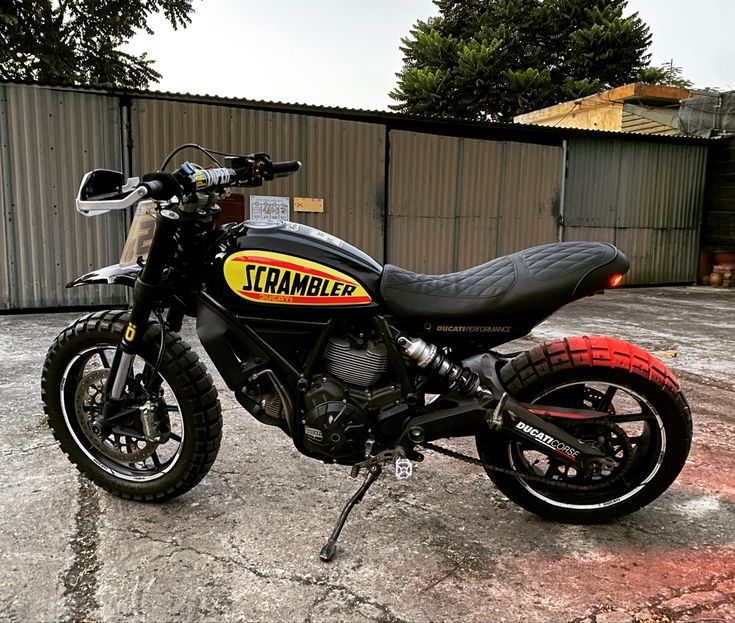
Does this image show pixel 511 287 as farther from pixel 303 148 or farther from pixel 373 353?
pixel 303 148

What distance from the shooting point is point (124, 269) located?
237 cm

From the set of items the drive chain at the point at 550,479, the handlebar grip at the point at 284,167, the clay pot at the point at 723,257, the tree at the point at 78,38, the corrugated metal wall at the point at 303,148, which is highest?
the tree at the point at 78,38

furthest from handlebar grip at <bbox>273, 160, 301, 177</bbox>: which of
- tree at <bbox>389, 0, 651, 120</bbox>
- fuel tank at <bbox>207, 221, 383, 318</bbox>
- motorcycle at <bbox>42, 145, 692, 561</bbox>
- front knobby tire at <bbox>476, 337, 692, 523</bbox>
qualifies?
tree at <bbox>389, 0, 651, 120</bbox>

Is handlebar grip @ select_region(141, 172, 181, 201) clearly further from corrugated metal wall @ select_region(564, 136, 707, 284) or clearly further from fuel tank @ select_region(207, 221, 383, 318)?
corrugated metal wall @ select_region(564, 136, 707, 284)

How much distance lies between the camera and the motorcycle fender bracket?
2.20 meters

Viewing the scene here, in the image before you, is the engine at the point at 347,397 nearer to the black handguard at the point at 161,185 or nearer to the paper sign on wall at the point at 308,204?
the black handguard at the point at 161,185

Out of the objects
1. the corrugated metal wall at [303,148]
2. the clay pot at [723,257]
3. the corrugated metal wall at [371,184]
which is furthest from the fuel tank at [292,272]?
the clay pot at [723,257]

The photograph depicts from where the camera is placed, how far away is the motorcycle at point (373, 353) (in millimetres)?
2152

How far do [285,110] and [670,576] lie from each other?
284 inches

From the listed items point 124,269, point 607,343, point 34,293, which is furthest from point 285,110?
point 607,343

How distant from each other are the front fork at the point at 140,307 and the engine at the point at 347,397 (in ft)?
2.22

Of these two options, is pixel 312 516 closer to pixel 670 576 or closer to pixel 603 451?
pixel 603 451

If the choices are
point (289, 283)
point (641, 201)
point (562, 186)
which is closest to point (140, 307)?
point (289, 283)

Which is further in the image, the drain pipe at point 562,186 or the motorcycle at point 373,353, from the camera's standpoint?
the drain pipe at point 562,186
